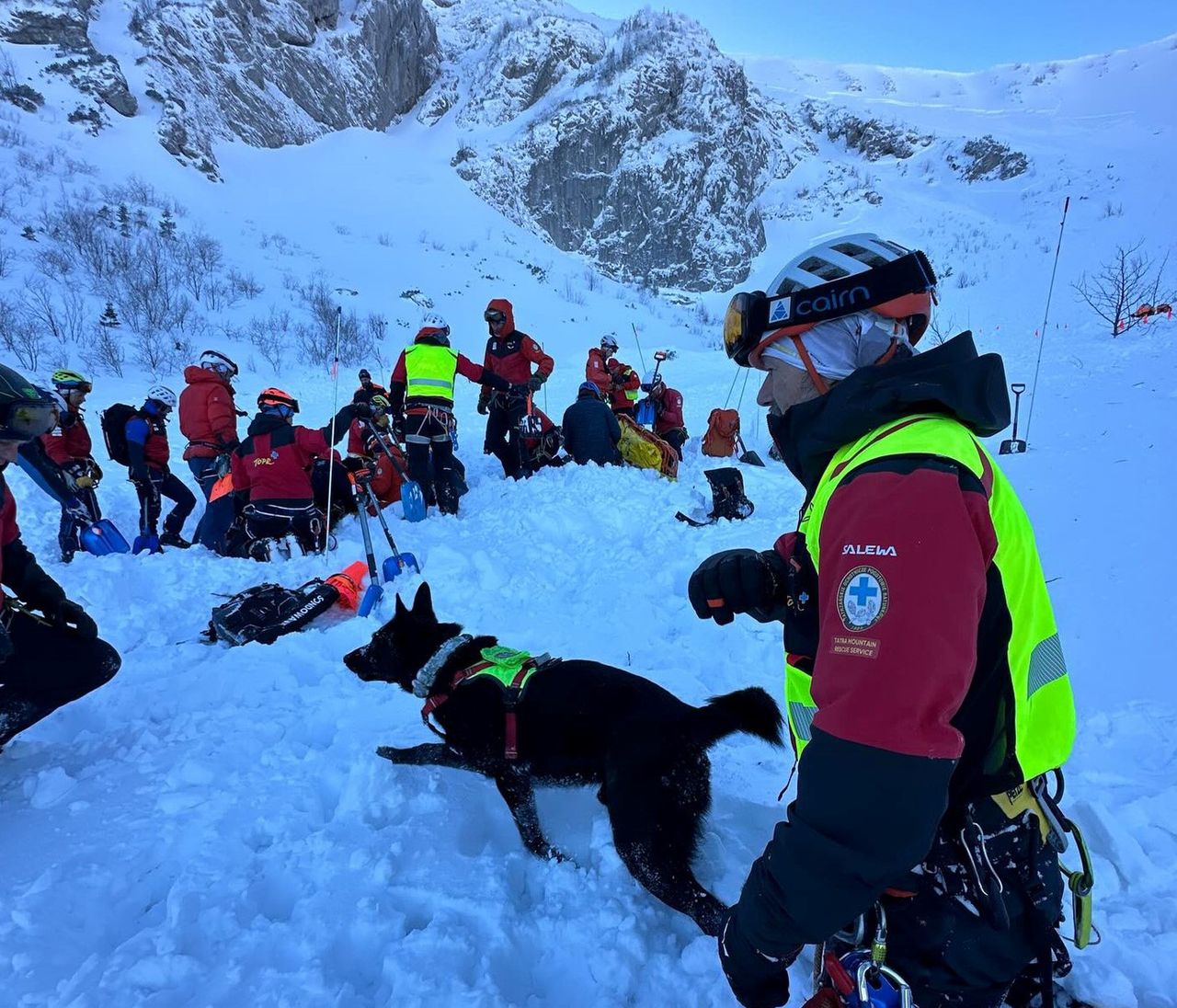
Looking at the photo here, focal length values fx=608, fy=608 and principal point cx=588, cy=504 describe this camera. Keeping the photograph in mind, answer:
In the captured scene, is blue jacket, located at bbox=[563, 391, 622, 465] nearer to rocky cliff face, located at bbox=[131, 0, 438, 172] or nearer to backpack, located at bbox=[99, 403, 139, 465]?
backpack, located at bbox=[99, 403, 139, 465]

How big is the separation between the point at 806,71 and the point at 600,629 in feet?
244

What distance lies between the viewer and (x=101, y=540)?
607 centimetres

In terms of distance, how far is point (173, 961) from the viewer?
182 centimetres

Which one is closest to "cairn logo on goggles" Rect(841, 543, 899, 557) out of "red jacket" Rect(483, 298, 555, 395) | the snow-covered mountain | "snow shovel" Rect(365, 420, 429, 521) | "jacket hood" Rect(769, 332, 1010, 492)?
"jacket hood" Rect(769, 332, 1010, 492)

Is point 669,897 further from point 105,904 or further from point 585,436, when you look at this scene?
point 585,436

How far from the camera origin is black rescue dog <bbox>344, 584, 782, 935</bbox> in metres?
2.20

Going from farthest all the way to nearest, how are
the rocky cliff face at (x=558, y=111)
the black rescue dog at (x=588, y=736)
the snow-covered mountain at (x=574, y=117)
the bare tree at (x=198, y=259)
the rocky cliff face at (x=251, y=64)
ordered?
the rocky cliff face at (x=558, y=111) → the snow-covered mountain at (x=574, y=117) → the rocky cliff face at (x=251, y=64) → the bare tree at (x=198, y=259) → the black rescue dog at (x=588, y=736)

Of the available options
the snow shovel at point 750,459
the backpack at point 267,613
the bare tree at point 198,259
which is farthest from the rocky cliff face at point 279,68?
the backpack at point 267,613

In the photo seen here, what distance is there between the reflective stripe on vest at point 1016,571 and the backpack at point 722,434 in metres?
8.87

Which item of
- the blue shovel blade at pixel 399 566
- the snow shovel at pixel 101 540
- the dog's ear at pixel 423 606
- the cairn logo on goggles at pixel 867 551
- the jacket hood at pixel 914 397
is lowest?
the snow shovel at pixel 101 540

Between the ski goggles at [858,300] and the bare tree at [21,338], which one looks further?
the bare tree at [21,338]

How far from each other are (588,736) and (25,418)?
2.57 metres

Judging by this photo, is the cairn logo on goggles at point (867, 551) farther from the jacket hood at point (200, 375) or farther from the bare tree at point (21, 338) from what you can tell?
the bare tree at point (21, 338)

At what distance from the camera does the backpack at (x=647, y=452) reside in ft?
29.3
